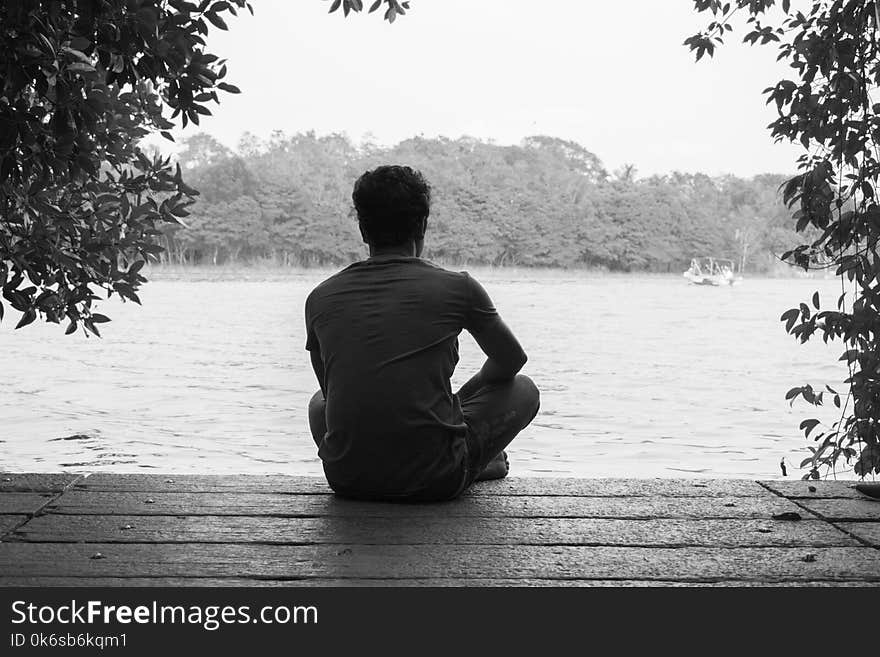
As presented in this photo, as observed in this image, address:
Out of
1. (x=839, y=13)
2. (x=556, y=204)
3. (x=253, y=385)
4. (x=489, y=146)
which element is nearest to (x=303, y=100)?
(x=489, y=146)

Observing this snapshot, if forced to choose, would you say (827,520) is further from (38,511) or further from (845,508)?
(38,511)

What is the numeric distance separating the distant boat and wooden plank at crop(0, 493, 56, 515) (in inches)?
1116

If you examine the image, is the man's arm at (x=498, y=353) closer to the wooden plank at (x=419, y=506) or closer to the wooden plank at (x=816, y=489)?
the wooden plank at (x=419, y=506)

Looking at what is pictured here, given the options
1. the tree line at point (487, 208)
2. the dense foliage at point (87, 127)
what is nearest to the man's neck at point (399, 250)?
the dense foliage at point (87, 127)

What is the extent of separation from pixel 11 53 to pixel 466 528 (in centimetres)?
135

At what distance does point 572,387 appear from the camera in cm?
1340

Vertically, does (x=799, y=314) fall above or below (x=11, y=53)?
below

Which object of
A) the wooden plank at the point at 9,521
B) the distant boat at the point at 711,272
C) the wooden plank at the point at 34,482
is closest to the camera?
the wooden plank at the point at 9,521

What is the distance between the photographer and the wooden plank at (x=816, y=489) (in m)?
2.47

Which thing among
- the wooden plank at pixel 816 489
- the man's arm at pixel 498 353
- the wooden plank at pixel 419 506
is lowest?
the wooden plank at pixel 419 506

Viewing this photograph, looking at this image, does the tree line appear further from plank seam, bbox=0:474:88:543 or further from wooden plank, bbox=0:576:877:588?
wooden plank, bbox=0:576:877:588

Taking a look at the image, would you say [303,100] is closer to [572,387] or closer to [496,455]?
[572,387]

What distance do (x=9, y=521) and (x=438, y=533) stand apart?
916mm

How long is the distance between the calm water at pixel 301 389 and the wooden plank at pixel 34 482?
3.35m
